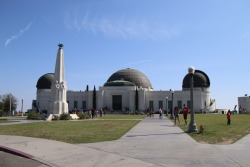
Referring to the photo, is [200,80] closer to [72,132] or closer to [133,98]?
[133,98]

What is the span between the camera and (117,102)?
9662 centimetres

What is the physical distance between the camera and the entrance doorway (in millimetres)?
96375

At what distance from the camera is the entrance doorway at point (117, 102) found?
96375 mm

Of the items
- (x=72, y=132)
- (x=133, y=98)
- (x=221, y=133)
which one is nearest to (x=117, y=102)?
A: (x=133, y=98)

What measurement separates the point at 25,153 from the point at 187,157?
568 cm

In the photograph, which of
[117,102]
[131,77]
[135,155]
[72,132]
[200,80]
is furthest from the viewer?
[131,77]

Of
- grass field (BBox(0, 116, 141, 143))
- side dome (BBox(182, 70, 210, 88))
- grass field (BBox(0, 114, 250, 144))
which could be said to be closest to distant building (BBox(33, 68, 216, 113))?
side dome (BBox(182, 70, 210, 88))

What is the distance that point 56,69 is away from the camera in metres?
44.5

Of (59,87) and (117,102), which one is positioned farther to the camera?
(117,102)

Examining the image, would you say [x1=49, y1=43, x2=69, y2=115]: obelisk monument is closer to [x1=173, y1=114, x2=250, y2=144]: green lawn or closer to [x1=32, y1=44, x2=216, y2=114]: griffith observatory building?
[x1=173, y1=114, x2=250, y2=144]: green lawn

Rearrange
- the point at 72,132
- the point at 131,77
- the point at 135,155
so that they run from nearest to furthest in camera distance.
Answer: the point at 135,155
the point at 72,132
the point at 131,77

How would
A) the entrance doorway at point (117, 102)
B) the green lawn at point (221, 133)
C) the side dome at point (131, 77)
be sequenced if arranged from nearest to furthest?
1. the green lawn at point (221, 133)
2. the entrance doorway at point (117, 102)
3. the side dome at point (131, 77)

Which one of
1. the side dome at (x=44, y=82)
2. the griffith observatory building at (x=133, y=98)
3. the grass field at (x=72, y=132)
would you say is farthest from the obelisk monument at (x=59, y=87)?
the side dome at (x=44, y=82)

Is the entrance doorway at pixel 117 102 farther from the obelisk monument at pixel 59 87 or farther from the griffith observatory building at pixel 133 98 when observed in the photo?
the obelisk monument at pixel 59 87
